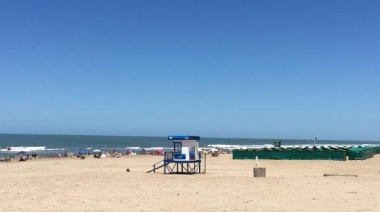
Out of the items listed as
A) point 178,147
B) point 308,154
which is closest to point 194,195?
point 178,147

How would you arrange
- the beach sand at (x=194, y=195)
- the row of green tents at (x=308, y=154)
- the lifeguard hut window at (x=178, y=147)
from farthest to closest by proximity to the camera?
the row of green tents at (x=308, y=154), the lifeguard hut window at (x=178, y=147), the beach sand at (x=194, y=195)

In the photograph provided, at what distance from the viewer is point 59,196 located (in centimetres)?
1742

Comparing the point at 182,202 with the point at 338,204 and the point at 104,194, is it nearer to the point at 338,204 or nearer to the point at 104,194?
the point at 104,194

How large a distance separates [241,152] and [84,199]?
36604mm

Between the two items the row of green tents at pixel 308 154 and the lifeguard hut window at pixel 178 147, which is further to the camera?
the row of green tents at pixel 308 154

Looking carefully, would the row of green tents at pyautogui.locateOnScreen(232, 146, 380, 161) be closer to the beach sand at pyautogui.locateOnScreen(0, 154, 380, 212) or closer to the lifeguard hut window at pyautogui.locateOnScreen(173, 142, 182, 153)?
the lifeguard hut window at pyautogui.locateOnScreen(173, 142, 182, 153)

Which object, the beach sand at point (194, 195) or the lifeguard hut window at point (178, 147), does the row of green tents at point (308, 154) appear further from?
the beach sand at point (194, 195)

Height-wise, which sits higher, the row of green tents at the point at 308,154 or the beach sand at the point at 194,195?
the row of green tents at the point at 308,154

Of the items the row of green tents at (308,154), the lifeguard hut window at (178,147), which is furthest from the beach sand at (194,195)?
the row of green tents at (308,154)

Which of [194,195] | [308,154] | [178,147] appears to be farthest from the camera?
[308,154]

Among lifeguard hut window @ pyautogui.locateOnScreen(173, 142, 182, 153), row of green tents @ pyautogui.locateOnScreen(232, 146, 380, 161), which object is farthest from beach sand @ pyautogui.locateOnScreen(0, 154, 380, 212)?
row of green tents @ pyautogui.locateOnScreen(232, 146, 380, 161)

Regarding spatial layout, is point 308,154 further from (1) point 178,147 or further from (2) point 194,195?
(2) point 194,195

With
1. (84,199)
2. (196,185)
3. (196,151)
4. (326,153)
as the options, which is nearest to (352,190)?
(196,185)

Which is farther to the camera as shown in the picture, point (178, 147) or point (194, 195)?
point (178, 147)
